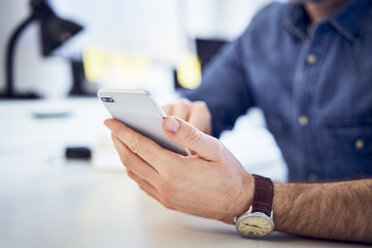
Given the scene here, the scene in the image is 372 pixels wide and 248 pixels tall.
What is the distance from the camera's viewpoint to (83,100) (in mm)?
1435

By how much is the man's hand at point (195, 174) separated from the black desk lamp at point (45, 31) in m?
0.90

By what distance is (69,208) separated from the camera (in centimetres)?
59

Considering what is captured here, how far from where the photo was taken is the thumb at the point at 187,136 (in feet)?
1.41

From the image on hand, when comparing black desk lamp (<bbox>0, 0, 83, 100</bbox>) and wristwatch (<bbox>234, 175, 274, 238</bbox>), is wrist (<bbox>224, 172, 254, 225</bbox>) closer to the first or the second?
wristwatch (<bbox>234, 175, 274, 238</bbox>)

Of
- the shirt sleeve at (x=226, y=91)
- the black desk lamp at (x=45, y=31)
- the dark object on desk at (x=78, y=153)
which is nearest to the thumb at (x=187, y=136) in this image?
the shirt sleeve at (x=226, y=91)

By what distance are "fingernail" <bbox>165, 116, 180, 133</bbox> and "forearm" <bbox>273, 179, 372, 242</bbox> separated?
0.20 m

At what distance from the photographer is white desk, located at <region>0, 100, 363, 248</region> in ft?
1.48

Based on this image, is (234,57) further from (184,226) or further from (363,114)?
(184,226)

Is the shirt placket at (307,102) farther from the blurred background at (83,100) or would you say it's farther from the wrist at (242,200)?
the wrist at (242,200)

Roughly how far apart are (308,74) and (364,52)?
15cm

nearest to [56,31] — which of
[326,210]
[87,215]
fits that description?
[87,215]

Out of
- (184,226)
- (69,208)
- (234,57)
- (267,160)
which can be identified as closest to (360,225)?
(184,226)

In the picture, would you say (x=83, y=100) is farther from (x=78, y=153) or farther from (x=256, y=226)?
(x=256, y=226)

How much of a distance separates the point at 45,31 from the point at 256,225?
117 cm
